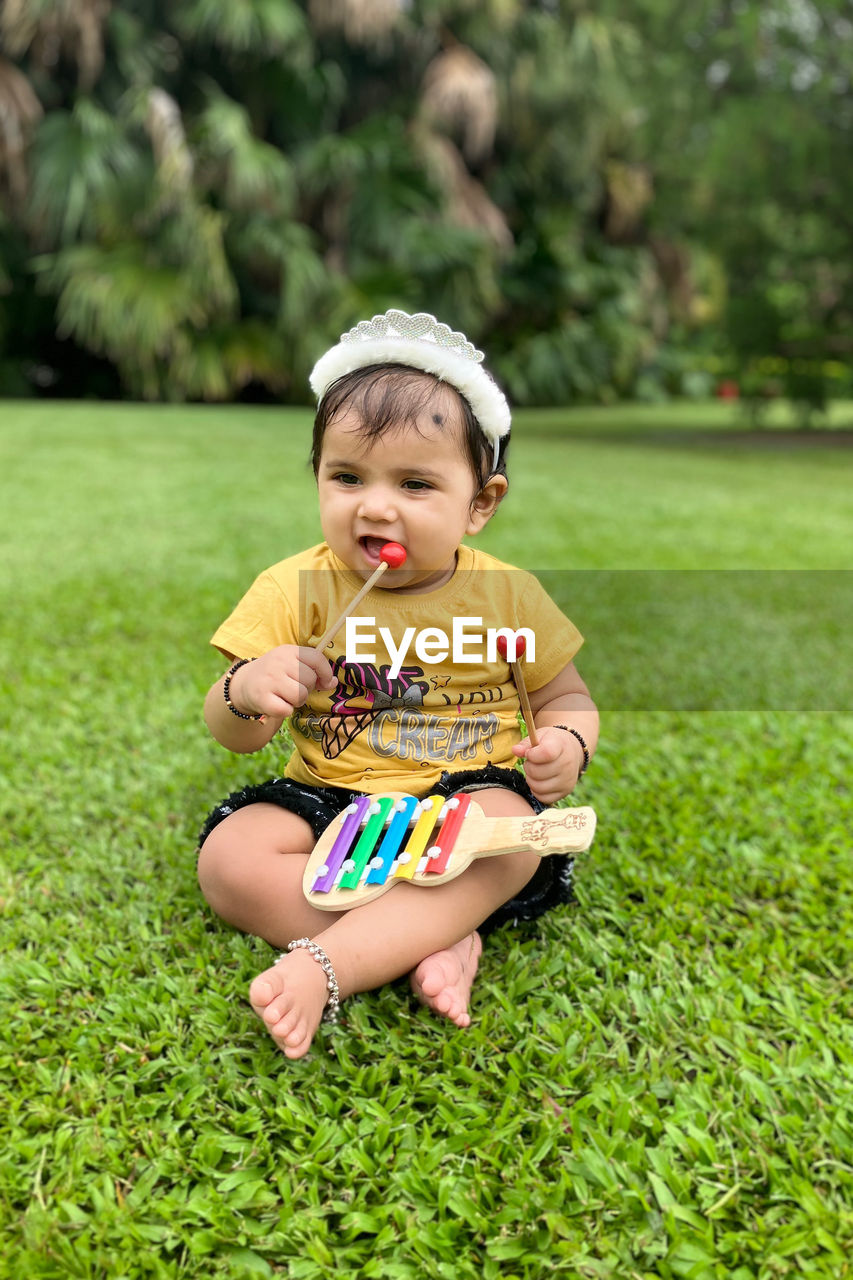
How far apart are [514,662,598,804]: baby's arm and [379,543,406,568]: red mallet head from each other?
12.5 inches

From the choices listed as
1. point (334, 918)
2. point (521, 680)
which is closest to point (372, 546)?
point (521, 680)

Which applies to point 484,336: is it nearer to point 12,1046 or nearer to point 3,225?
point 3,225

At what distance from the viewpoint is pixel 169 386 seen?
12.2 metres

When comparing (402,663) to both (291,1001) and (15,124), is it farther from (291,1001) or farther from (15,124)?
(15,124)

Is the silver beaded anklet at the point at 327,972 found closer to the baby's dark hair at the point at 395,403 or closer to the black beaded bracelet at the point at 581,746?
the black beaded bracelet at the point at 581,746

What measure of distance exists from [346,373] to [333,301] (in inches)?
425

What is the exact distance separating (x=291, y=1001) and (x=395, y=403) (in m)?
0.81

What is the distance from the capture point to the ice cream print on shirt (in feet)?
5.25

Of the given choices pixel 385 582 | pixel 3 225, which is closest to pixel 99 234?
pixel 3 225

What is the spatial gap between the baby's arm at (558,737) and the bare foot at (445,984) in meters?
0.27

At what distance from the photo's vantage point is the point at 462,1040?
1.39 metres

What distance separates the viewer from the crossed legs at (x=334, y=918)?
1.30 meters

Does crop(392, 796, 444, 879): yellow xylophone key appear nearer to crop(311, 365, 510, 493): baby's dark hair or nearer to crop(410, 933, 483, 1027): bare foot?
crop(410, 933, 483, 1027): bare foot

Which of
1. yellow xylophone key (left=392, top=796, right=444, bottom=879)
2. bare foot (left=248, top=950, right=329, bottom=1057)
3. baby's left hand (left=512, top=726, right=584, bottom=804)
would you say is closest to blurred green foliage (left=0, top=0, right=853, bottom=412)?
baby's left hand (left=512, top=726, right=584, bottom=804)
